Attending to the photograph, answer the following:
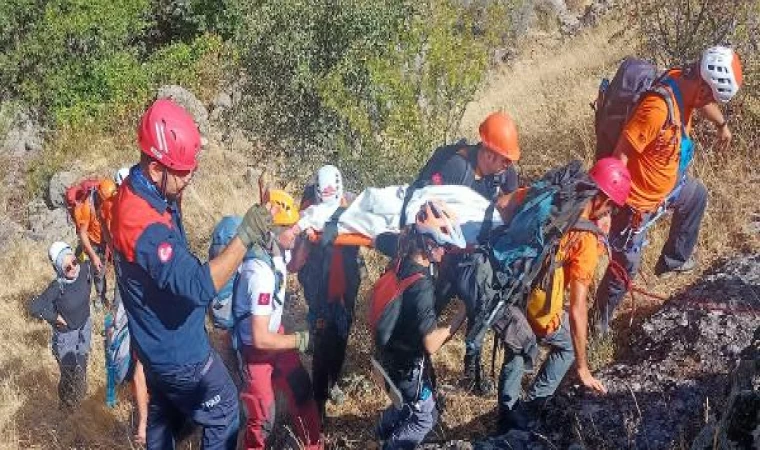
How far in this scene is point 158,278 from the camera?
3227 millimetres

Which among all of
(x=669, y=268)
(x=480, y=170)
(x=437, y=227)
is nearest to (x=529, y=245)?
(x=437, y=227)

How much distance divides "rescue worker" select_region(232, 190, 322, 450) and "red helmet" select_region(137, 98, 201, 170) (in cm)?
69

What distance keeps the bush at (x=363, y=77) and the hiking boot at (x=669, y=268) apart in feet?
6.44

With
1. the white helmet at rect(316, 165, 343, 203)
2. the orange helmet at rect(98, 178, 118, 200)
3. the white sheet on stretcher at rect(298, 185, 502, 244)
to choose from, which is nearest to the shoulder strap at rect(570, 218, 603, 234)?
the white sheet on stretcher at rect(298, 185, 502, 244)

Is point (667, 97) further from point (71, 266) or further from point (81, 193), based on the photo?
point (71, 266)

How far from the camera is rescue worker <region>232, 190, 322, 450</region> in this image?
3943 millimetres

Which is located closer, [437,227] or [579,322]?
[437,227]

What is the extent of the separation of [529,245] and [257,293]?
4.62 ft

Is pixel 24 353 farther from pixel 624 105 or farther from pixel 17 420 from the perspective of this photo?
pixel 624 105

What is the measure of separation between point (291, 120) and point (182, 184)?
478 centimetres

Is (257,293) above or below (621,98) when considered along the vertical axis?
below

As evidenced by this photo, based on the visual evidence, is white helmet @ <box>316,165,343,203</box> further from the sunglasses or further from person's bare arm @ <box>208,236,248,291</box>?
the sunglasses

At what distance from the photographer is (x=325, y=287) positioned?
184 inches

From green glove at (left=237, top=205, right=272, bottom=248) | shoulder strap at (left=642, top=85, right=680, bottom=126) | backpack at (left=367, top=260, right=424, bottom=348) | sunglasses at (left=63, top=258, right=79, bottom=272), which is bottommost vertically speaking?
sunglasses at (left=63, top=258, right=79, bottom=272)
